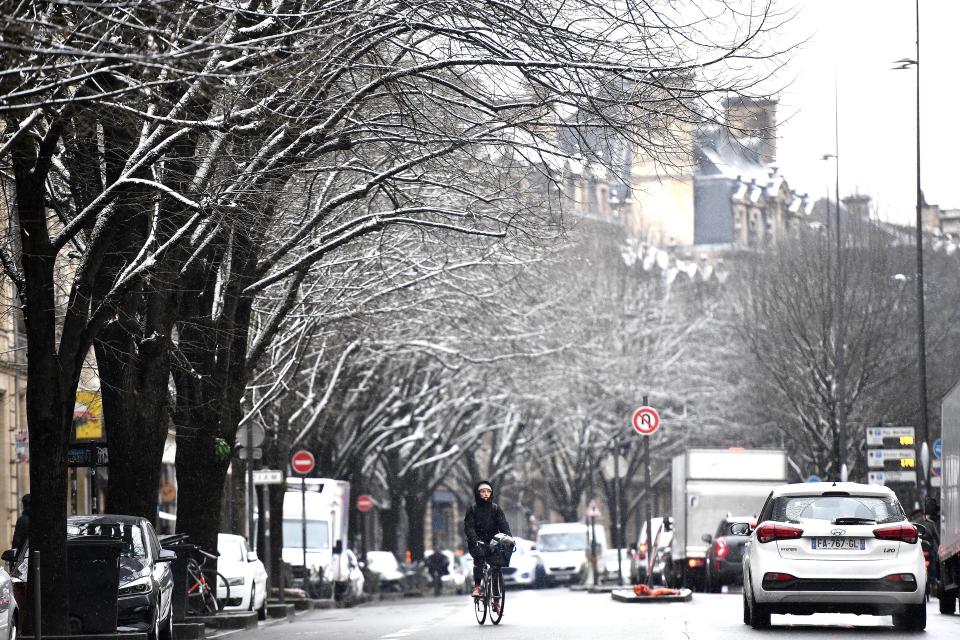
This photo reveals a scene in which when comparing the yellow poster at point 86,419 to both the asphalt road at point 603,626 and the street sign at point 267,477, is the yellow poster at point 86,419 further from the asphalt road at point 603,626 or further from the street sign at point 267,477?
the asphalt road at point 603,626

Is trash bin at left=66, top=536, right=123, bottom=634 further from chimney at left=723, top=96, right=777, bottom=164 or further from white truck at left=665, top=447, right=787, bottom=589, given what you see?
white truck at left=665, top=447, right=787, bottom=589

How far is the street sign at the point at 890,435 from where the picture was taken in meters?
40.8

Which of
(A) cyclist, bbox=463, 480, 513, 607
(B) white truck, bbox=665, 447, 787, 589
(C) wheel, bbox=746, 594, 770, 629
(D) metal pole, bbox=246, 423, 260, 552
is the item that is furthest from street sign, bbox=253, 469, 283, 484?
(C) wheel, bbox=746, 594, 770, 629

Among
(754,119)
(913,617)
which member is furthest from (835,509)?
(754,119)

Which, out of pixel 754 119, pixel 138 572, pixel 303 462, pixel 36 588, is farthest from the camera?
pixel 303 462

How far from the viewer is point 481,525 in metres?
22.5

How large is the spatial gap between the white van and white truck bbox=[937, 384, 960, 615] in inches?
1522

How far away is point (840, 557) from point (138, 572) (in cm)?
668

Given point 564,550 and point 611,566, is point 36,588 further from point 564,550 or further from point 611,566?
point 564,550

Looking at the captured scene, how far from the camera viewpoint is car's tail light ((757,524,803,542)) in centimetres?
1878

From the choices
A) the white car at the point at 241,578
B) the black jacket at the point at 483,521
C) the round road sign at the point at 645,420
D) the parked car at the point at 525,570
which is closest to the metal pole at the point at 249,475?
the white car at the point at 241,578

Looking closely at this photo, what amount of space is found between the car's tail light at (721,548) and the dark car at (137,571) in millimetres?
16512

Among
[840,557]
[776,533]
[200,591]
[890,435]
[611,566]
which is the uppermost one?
[890,435]

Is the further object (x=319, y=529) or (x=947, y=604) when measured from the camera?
(x=319, y=529)
